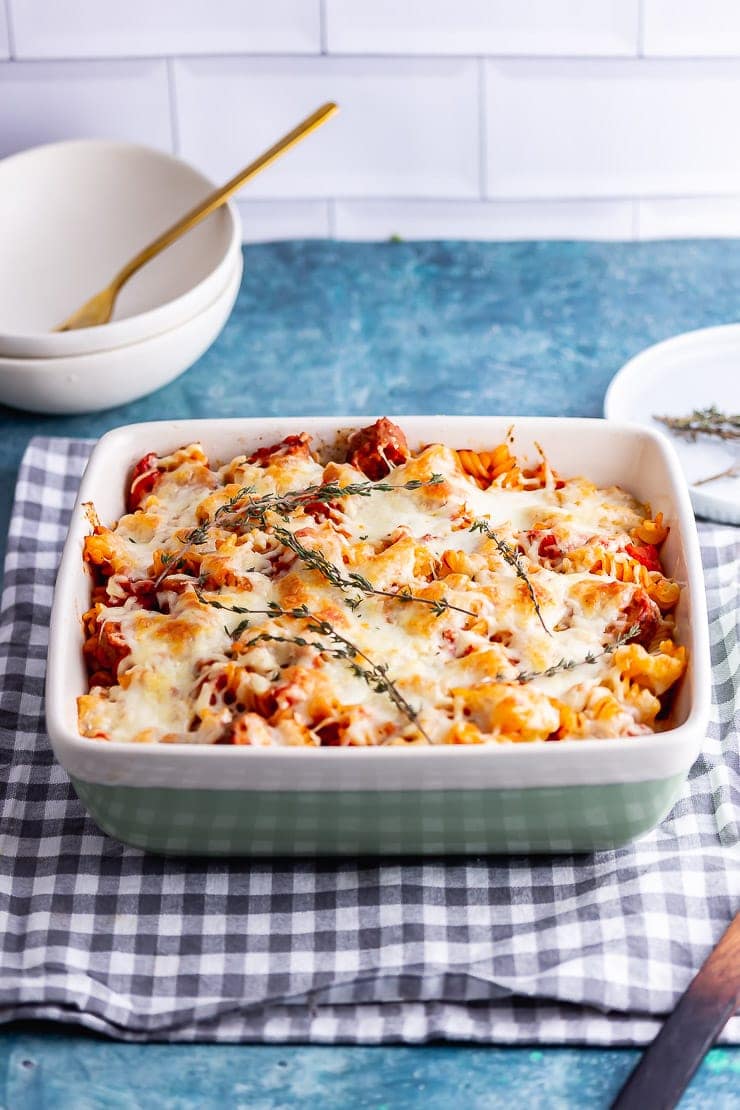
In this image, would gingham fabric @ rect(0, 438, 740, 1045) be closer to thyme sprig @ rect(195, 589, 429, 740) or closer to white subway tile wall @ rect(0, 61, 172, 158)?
thyme sprig @ rect(195, 589, 429, 740)

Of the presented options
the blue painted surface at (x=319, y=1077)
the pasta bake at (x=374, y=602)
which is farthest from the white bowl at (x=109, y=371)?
the blue painted surface at (x=319, y=1077)

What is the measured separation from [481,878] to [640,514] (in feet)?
1.85

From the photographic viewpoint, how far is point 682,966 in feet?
5.40

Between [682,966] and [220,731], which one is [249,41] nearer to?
[220,731]

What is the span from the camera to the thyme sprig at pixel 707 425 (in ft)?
8.17

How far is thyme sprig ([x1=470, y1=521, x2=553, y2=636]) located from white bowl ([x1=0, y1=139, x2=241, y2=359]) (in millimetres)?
1089

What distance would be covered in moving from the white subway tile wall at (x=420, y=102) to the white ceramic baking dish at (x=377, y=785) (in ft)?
4.45

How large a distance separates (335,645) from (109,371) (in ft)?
3.11

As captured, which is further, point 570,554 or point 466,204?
point 466,204

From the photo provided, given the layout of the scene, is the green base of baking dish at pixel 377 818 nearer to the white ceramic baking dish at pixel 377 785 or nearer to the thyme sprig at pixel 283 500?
the white ceramic baking dish at pixel 377 785

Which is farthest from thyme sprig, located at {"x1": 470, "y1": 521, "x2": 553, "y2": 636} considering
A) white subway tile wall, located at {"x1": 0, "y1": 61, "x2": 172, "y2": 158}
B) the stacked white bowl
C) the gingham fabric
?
white subway tile wall, located at {"x1": 0, "y1": 61, "x2": 172, "y2": 158}

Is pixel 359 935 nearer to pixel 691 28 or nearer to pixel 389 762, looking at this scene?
pixel 389 762

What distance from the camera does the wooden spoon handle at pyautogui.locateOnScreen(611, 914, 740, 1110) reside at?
1.51 metres

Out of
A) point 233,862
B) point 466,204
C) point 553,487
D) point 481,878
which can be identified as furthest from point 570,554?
point 466,204
